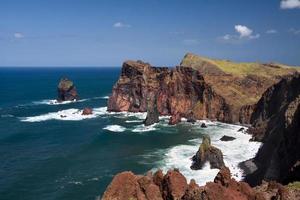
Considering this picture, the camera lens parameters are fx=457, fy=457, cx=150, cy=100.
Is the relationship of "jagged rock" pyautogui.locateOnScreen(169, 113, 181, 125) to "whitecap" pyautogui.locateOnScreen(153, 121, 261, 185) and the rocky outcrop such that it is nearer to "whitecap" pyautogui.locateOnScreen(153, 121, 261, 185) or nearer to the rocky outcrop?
A: "whitecap" pyautogui.locateOnScreen(153, 121, 261, 185)

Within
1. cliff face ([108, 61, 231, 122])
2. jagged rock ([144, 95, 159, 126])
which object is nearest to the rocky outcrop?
jagged rock ([144, 95, 159, 126])

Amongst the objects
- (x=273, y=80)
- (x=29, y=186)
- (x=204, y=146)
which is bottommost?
(x=29, y=186)

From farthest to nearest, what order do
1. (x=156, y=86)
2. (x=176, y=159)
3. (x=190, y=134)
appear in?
1. (x=156, y=86)
2. (x=190, y=134)
3. (x=176, y=159)

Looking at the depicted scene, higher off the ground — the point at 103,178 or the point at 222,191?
the point at 222,191

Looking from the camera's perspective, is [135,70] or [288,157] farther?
[135,70]

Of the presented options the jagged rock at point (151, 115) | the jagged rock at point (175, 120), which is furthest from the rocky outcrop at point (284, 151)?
the jagged rock at point (151, 115)

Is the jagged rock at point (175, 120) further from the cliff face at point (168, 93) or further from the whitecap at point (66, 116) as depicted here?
the whitecap at point (66, 116)

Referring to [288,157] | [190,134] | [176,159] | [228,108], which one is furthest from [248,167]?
[228,108]

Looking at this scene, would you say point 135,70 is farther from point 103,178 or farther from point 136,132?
point 103,178
